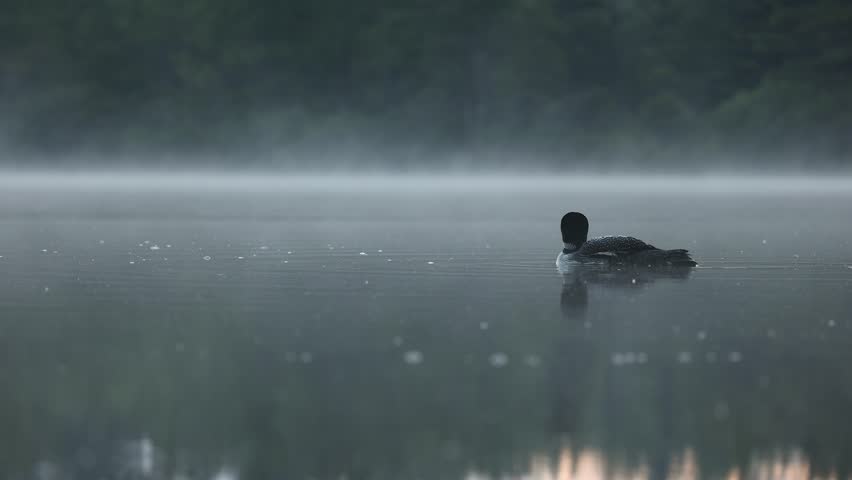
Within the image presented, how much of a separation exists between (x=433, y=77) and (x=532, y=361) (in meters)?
54.1

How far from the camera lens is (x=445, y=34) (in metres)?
61.0

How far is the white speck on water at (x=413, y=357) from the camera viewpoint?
6988mm

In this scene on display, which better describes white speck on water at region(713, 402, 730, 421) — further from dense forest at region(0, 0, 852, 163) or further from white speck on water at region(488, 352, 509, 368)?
dense forest at region(0, 0, 852, 163)

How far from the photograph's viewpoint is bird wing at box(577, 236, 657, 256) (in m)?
12.8

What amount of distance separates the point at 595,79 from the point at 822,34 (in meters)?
9.85

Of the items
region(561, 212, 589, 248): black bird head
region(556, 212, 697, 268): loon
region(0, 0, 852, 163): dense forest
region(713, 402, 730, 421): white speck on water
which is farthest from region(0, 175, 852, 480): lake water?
region(0, 0, 852, 163): dense forest

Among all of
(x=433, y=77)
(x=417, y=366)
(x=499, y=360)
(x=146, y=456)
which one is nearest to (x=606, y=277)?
(x=499, y=360)

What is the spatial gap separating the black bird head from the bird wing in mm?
402

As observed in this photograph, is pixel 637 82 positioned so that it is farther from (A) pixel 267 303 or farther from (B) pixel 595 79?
(A) pixel 267 303

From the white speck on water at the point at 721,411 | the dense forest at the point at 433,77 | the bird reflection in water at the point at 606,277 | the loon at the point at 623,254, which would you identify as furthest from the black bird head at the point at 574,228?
the dense forest at the point at 433,77

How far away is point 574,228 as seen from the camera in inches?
523

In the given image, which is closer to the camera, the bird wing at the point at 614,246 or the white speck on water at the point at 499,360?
the white speck on water at the point at 499,360

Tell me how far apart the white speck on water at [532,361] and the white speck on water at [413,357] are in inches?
21.9

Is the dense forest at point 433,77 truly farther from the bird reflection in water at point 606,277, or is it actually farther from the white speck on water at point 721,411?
the white speck on water at point 721,411
